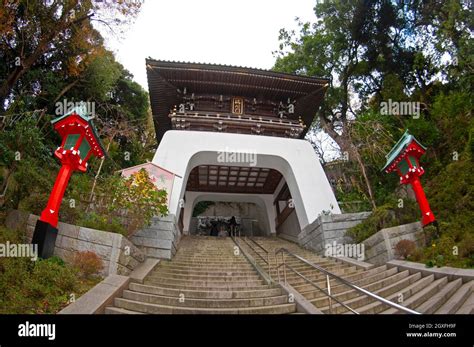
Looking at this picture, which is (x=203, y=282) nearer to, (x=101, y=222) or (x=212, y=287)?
(x=212, y=287)

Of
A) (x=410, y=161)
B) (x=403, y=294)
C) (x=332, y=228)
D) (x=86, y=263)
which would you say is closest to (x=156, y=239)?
(x=86, y=263)

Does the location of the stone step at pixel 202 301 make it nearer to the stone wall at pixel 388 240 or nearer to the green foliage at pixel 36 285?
the green foliage at pixel 36 285

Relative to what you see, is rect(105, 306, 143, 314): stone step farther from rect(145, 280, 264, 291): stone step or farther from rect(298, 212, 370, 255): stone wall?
rect(298, 212, 370, 255): stone wall

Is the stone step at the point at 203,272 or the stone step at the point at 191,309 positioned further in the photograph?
the stone step at the point at 203,272

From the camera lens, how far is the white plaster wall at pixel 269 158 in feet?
34.7

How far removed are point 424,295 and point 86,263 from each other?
22.1 ft

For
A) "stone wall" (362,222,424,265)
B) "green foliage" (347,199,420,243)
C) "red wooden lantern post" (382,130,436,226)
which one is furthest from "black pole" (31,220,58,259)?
"red wooden lantern post" (382,130,436,226)

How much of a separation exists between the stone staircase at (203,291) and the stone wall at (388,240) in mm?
3573

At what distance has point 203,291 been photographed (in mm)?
5195

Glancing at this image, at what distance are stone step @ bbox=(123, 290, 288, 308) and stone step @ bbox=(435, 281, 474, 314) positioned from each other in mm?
2638

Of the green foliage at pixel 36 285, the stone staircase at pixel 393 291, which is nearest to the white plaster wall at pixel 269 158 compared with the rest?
the stone staircase at pixel 393 291

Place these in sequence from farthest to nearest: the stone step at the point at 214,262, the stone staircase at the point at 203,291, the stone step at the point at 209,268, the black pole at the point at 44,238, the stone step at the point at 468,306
→ the stone step at the point at 214,262 → the stone step at the point at 209,268 → the black pole at the point at 44,238 → the stone staircase at the point at 203,291 → the stone step at the point at 468,306

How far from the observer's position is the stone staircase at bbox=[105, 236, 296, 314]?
4457 millimetres
